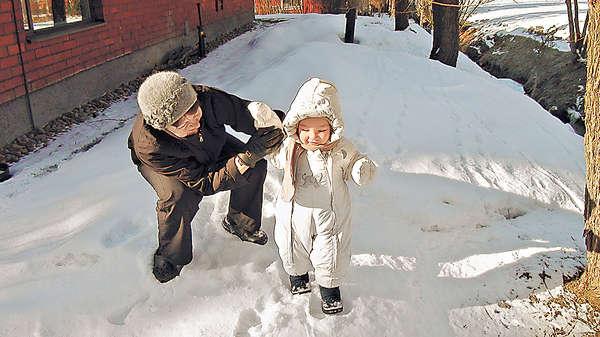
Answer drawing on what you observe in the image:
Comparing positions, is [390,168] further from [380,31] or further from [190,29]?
[380,31]

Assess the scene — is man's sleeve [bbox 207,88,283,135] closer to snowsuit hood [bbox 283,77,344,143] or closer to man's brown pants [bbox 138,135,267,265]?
man's brown pants [bbox 138,135,267,265]

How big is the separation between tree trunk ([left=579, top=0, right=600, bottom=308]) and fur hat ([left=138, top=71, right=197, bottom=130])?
1910 mm

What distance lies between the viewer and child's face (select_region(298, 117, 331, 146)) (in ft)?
7.57

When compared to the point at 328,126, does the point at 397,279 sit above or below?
below

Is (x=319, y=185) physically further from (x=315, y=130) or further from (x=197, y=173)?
(x=197, y=173)

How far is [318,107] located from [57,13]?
18.5ft

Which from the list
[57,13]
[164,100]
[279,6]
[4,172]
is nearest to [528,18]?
[279,6]

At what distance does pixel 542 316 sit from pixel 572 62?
11.8 m

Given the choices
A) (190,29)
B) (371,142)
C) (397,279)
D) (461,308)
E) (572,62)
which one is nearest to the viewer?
(461,308)

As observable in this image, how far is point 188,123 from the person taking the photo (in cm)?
245

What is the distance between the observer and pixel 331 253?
248 centimetres

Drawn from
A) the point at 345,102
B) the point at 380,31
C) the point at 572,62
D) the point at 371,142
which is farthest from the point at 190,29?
the point at 572,62

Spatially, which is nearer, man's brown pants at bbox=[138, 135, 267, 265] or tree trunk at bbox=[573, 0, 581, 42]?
man's brown pants at bbox=[138, 135, 267, 265]

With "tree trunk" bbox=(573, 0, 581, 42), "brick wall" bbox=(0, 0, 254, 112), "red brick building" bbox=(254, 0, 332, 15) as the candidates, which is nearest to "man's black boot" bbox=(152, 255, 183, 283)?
"brick wall" bbox=(0, 0, 254, 112)
